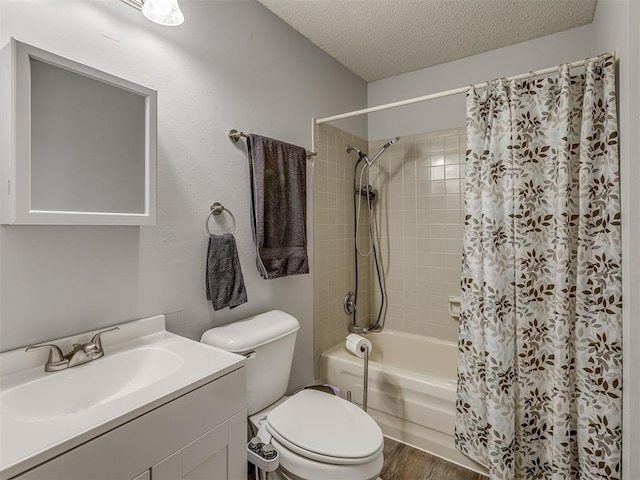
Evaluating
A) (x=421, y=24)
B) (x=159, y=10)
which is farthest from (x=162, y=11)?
(x=421, y=24)

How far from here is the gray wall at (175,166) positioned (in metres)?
1.00

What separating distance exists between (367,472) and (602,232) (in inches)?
51.2

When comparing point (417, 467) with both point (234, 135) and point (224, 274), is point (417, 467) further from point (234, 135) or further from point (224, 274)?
point (234, 135)

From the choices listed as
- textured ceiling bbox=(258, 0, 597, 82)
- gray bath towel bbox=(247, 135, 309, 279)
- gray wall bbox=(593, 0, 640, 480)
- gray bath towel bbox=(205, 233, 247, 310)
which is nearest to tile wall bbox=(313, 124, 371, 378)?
gray bath towel bbox=(247, 135, 309, 279)

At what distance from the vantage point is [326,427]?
1.37 metres

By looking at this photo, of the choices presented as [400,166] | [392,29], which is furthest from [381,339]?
[392,29]

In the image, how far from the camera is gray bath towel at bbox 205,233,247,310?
1.45 metres

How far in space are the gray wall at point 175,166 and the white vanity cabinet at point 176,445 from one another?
0.49 metres

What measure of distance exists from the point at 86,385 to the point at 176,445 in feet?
1.19

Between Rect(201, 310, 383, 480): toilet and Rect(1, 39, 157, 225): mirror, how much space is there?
66cm

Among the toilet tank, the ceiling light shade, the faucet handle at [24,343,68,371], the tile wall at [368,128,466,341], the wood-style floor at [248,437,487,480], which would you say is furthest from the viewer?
the tile wall at [368,128,466,341]

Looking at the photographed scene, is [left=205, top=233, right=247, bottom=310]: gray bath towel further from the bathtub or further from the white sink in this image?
the bathtub

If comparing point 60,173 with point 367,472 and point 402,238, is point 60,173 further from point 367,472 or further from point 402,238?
point 402,238

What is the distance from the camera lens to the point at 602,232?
4.35 ft
